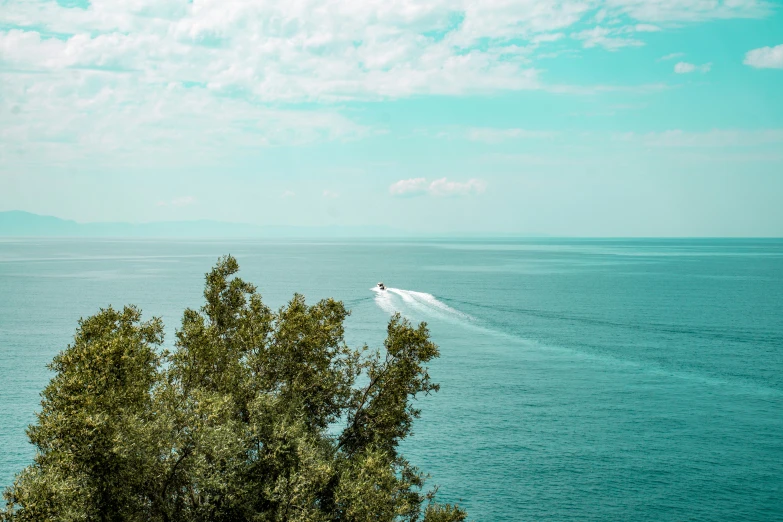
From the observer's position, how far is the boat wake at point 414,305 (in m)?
141

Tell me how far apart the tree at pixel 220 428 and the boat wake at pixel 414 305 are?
4031 inches

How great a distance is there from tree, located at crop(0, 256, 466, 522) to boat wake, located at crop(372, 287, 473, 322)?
10239cm

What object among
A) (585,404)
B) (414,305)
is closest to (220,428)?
(585,404)

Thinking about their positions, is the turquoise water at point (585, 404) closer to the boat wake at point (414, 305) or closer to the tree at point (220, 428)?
the boat wake at point (414, 305)

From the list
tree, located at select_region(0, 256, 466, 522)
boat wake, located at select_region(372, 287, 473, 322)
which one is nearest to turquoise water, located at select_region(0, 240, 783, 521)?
boat wake, located at select_region(372, 287, 473, 322)

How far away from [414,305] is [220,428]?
130m

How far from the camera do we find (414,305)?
15525cm

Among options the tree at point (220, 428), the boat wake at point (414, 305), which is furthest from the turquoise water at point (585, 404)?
the tree at point (220, 428)

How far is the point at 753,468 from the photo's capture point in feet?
192

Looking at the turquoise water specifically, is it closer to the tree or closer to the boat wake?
the boat wake

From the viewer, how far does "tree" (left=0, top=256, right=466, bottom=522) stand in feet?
78.7

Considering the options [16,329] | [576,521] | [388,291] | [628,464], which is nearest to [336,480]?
[576,521]

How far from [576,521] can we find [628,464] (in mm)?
13072

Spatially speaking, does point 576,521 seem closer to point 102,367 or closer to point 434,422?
point 434,422
